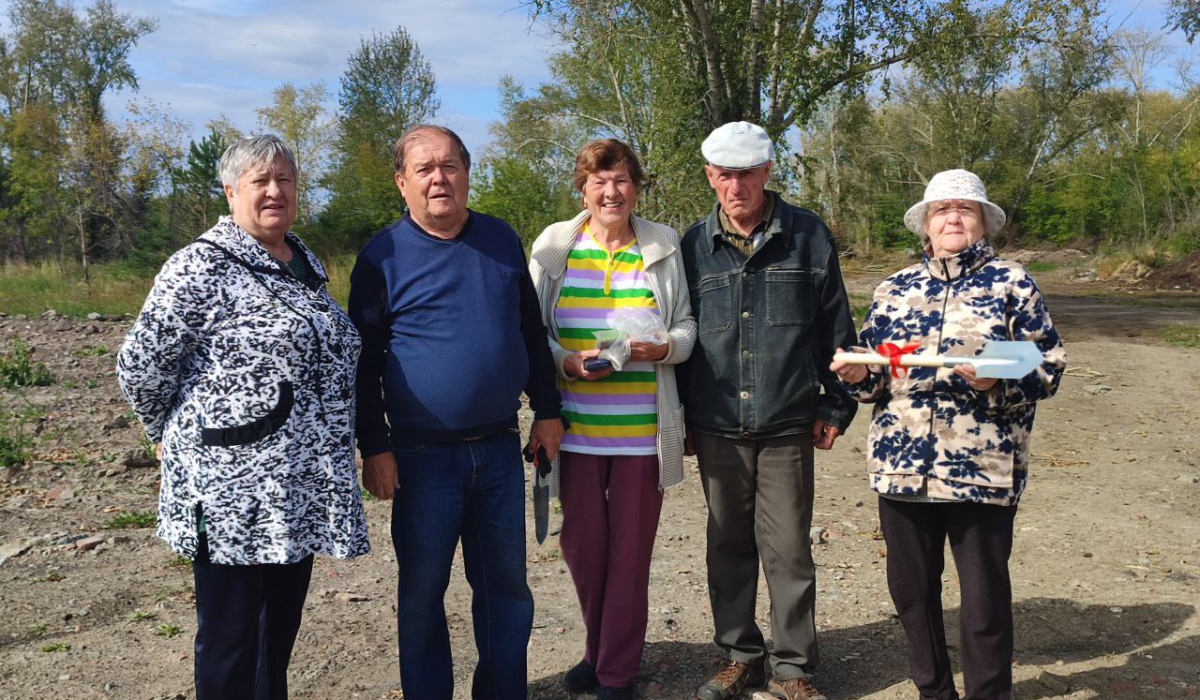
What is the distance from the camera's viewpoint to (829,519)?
612 cm

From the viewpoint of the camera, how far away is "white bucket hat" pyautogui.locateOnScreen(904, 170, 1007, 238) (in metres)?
3.21

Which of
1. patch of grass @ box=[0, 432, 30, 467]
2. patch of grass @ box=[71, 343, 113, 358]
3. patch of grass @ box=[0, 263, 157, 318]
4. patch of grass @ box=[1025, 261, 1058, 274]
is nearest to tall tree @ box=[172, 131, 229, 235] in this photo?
patch of grass @ box=[0, 263, 157, 318]

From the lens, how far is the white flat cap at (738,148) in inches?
138

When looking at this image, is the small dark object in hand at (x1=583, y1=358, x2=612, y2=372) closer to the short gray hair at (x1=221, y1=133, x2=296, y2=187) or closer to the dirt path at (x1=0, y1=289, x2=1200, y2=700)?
the short gray hair at (x1=221, y1=133, x2=296, y2=187)

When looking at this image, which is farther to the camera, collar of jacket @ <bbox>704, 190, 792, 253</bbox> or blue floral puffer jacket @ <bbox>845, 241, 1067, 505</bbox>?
collar of jacket @ <bbox>704, 190, 792, 253</bbox>

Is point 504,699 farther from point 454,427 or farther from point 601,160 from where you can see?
point 601,160

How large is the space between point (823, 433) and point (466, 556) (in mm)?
1424

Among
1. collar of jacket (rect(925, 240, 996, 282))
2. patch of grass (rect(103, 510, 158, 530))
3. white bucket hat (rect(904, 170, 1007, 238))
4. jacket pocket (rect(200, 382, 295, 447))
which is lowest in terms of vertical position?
patch of grass (rect(103, 510, 158, 530))

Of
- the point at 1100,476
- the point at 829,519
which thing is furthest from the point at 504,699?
the point at 1100,476

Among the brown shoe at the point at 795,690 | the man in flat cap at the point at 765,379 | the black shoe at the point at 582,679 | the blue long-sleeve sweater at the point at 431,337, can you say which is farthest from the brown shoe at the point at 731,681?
the blue long-sleeve sweater at the point at 431,337

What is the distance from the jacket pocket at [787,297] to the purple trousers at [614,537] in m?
0.71

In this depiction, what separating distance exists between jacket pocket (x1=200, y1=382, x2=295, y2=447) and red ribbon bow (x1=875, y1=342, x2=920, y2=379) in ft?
6.07

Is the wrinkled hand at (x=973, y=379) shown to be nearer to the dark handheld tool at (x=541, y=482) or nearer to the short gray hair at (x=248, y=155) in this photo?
the dark handheld tool at (x=541, y=482)

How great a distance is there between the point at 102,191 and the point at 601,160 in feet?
94.3
